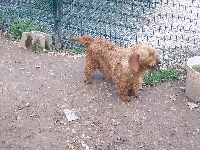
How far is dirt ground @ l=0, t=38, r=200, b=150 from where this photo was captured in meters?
4.82

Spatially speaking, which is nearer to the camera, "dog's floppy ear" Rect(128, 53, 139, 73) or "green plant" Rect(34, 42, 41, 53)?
"dog's floppy ear" Rect(128, 53, 139, 73)

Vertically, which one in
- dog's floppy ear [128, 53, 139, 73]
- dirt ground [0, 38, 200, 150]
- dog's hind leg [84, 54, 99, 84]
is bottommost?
dirt ground [0, 38, 200, 150]

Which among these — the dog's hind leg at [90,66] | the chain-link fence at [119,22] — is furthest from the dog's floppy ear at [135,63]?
the chain-link fence at [119,22]

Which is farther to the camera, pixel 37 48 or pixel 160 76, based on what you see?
pixel 37 48

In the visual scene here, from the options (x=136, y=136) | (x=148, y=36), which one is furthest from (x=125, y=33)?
(x=136, y=136)

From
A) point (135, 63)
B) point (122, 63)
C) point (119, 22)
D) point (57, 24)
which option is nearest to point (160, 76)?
point (122, 63)

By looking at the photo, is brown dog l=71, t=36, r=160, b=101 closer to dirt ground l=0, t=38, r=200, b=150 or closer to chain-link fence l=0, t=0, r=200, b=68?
dirt ground l=0, t=38, r=200, b=150

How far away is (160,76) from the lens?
6.05 metres

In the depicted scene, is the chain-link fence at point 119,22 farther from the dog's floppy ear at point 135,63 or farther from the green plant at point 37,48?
the dog's floppy ear at point 135,63

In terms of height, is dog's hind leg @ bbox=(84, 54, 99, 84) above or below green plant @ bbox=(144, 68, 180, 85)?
above

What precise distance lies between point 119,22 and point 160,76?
1.34 metres

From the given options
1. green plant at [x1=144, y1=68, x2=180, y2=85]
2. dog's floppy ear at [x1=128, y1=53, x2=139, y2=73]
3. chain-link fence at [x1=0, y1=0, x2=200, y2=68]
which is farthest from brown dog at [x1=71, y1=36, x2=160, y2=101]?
chain-link fence at [x1=0, y1=0, x2=200, y2=68]

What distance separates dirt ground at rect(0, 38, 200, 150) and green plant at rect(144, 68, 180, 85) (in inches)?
3.7

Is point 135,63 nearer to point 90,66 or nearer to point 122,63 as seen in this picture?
point 122,63
